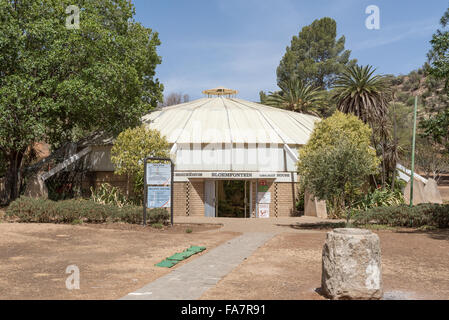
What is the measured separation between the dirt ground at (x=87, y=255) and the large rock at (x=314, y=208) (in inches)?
439

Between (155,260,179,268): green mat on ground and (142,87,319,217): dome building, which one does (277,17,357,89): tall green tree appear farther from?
(155,260,179,268): green mat on ground

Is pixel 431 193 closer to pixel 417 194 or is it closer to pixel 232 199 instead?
pixel 417 194

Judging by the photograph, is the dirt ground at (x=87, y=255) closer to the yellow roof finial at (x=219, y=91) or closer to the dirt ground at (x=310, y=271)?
the dirt ground at (x=310, y=271)

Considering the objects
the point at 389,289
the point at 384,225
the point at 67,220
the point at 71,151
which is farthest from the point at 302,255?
the point at 71,151

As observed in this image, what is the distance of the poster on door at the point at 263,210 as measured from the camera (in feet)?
103

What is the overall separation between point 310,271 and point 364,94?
2954 cm

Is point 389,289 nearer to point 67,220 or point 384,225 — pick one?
point 384,225

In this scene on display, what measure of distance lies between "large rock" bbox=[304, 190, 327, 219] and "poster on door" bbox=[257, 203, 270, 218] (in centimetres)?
308

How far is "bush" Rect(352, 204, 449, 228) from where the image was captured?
787 inches

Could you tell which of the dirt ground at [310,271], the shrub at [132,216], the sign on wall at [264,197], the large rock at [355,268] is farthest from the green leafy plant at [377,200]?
the large rock at [355,268]

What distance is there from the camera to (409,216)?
2047 centimetres

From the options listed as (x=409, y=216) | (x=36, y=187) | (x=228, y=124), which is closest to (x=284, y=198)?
(x=228, y=124)

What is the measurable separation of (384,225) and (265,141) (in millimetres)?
14345
